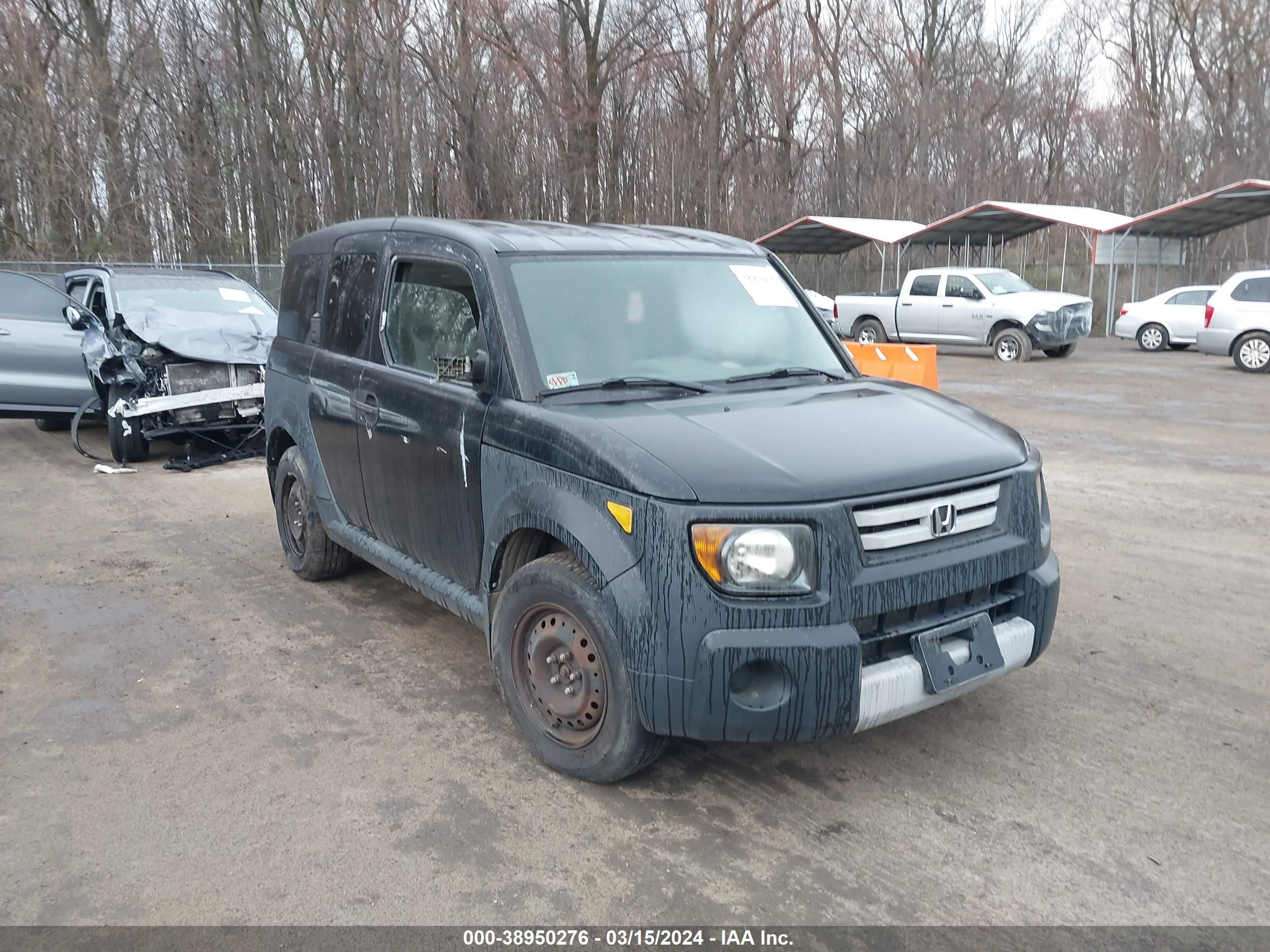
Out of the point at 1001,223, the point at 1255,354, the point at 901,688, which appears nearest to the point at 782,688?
the point at 901,688

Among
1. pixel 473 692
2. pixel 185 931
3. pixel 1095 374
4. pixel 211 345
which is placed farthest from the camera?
pixel 1095 374

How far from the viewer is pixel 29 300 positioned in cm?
1088

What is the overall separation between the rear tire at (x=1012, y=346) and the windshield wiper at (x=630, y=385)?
1790cm

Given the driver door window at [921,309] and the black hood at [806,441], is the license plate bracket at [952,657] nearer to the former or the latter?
the black hood at [806,441]

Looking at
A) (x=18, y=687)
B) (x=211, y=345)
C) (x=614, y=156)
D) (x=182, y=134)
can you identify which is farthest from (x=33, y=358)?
(x=614, y=156)

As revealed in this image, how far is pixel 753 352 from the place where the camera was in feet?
14.5

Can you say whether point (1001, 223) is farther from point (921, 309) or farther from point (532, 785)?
point (532, 785)

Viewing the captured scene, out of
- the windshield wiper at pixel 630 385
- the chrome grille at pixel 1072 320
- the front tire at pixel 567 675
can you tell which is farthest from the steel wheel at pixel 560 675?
the chrome grille at pixel 1072 320

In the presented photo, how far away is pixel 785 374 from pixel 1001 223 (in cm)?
2695

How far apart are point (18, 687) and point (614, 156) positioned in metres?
32.1

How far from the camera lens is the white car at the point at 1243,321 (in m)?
17.9

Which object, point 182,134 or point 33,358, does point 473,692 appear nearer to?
point 33,358

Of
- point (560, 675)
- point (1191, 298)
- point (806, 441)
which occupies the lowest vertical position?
point (560, 675)

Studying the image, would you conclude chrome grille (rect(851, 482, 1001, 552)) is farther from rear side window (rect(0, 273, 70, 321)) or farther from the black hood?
rear side window (rect(0, 273, 70, 321))
